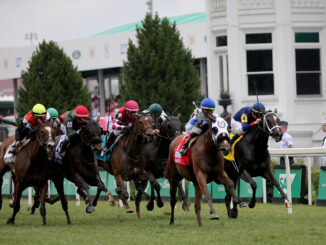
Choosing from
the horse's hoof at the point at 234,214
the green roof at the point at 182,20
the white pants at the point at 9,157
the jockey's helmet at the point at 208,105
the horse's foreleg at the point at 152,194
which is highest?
the green roof at the point at 182,20

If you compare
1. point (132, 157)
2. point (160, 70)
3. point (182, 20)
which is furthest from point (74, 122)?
point (182, 20)

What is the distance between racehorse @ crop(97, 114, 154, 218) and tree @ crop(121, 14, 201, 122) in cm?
1060

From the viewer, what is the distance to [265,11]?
2198 cm

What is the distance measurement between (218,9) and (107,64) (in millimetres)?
9255

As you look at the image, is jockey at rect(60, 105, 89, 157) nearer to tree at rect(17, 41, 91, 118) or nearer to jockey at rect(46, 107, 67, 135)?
jockey at rect(46, 107, 67, 135)

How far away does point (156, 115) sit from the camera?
1344cm

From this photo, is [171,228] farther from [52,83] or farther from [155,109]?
[52,83]

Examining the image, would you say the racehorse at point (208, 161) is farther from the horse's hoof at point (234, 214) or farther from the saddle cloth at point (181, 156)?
the horse's hoof at point (234, 214)

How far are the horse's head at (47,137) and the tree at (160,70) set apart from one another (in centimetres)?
1200

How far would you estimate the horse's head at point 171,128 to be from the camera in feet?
43.7

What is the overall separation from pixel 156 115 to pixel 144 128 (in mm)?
1204

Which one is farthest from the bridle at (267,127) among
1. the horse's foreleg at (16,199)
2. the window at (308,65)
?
the window at (308,65)

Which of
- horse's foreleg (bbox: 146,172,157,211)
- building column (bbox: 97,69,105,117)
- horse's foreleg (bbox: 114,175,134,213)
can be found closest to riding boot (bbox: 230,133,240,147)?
horse's foreleg (bbox: 146,172,157,211)

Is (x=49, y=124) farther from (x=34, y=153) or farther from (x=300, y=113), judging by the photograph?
(x=300, y=113)
